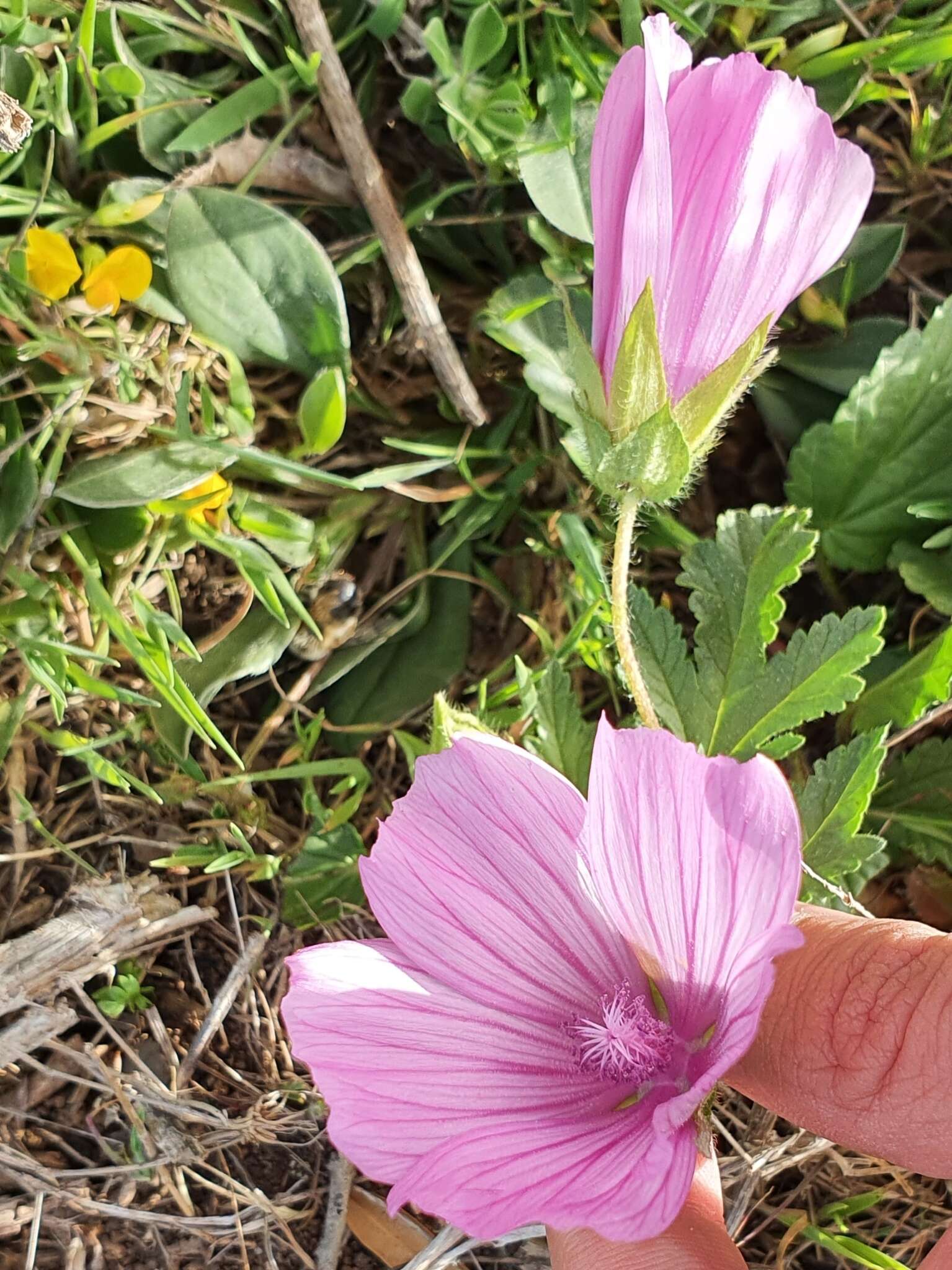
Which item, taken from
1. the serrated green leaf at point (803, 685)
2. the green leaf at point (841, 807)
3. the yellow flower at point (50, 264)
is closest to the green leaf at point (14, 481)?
the yellow flower at point (50, 264)

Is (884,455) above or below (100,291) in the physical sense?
below

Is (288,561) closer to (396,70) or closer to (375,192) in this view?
(375,192)

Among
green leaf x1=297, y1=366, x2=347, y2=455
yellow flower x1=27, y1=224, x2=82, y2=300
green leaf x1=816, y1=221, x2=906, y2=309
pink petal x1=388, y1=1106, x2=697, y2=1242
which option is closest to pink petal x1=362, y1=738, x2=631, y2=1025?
pink petal x1=388, y1=1106, x2=697, y2=1242

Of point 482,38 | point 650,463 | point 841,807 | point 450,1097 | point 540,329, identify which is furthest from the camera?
point 540,329

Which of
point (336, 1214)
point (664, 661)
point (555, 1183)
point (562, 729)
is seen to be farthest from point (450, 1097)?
point (336, 1214)

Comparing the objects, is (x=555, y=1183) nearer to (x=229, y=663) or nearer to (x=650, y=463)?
(x=650, y=463)

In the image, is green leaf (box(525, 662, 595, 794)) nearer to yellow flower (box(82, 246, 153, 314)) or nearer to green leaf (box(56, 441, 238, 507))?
green leaf (box(56, 441, 238, 507))
